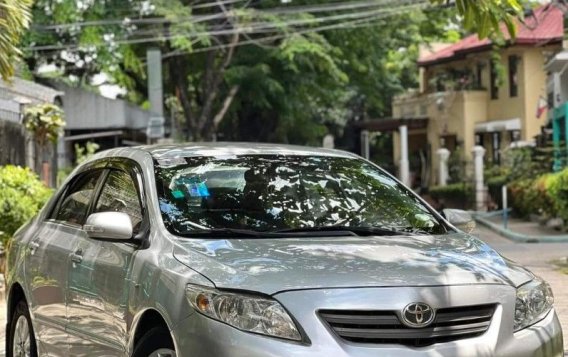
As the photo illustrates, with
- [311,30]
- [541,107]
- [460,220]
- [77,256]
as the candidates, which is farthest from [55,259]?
[541,107]

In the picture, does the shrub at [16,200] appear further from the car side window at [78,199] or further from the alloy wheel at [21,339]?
the car side window at [78,199]

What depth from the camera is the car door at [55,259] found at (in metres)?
5.26

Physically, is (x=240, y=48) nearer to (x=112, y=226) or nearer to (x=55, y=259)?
(x=55, y=259)

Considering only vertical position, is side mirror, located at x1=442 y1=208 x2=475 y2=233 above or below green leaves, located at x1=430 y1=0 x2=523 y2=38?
below

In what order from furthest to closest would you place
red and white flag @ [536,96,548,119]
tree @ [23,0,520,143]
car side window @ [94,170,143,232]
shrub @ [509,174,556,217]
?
red and white flag @ [536,96,548,119] → tree @ [23,0,520,143] → shrub @ [509,174,556,217] → car side window @ [94,170,143,232]

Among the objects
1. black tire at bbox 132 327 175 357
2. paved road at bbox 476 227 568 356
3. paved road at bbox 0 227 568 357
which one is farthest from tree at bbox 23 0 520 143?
black tire at bbox 132 327 175 357

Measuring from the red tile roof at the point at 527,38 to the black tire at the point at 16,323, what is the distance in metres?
26.5

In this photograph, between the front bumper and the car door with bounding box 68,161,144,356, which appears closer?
the front bumper

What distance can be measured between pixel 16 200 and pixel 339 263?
801 cm

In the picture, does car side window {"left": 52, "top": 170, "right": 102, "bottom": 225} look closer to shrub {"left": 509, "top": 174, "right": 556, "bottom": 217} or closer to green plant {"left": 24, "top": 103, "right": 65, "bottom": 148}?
green plant {"left": 24, "top": 103, "right": 65, "bottom": 148}

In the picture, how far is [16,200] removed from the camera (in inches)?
436

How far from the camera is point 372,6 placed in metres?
27.4

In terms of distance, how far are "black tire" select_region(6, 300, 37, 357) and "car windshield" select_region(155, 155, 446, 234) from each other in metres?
1.70

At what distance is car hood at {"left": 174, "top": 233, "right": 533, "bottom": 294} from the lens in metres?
3.78
